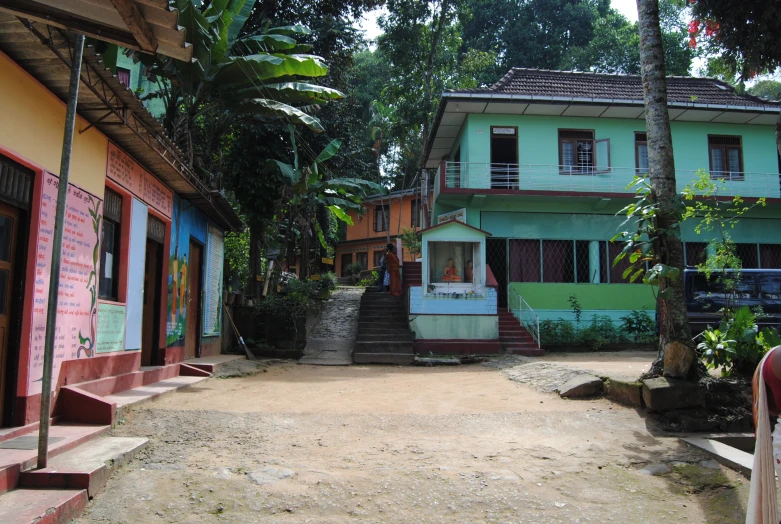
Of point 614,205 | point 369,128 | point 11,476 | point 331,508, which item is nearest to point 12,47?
point 11,476

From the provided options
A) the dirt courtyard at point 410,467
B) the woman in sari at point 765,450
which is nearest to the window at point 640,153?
the dirt courtyard at point 410,467

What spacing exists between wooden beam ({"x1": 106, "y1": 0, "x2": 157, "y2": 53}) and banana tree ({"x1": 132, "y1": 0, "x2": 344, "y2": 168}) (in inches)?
252

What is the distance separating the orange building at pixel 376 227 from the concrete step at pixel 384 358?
18.8m

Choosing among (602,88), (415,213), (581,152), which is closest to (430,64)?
(602,88)

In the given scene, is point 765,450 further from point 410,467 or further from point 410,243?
point 410,243

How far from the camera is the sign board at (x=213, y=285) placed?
1277 cm

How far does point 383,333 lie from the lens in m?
15.3

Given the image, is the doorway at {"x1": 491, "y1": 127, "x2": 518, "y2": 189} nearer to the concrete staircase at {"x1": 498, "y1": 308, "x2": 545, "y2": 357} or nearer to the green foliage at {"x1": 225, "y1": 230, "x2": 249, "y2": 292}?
the concrete staircase at {"x1": 498, "y1": 308, "x2": 545, "y2": 357}

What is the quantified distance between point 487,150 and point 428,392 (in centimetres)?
1136

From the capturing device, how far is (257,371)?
1139cm

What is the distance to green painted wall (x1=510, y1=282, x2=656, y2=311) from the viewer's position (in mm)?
17531

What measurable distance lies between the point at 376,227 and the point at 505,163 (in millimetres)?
19033

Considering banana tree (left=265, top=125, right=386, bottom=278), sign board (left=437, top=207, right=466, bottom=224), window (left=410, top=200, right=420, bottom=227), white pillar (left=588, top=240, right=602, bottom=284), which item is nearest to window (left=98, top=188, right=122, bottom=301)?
banana tree (left=265, top=125, right=386, bottom=278)

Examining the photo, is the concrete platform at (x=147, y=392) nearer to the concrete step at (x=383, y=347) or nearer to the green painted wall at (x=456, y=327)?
the concrete step at (x=383, y=347)
